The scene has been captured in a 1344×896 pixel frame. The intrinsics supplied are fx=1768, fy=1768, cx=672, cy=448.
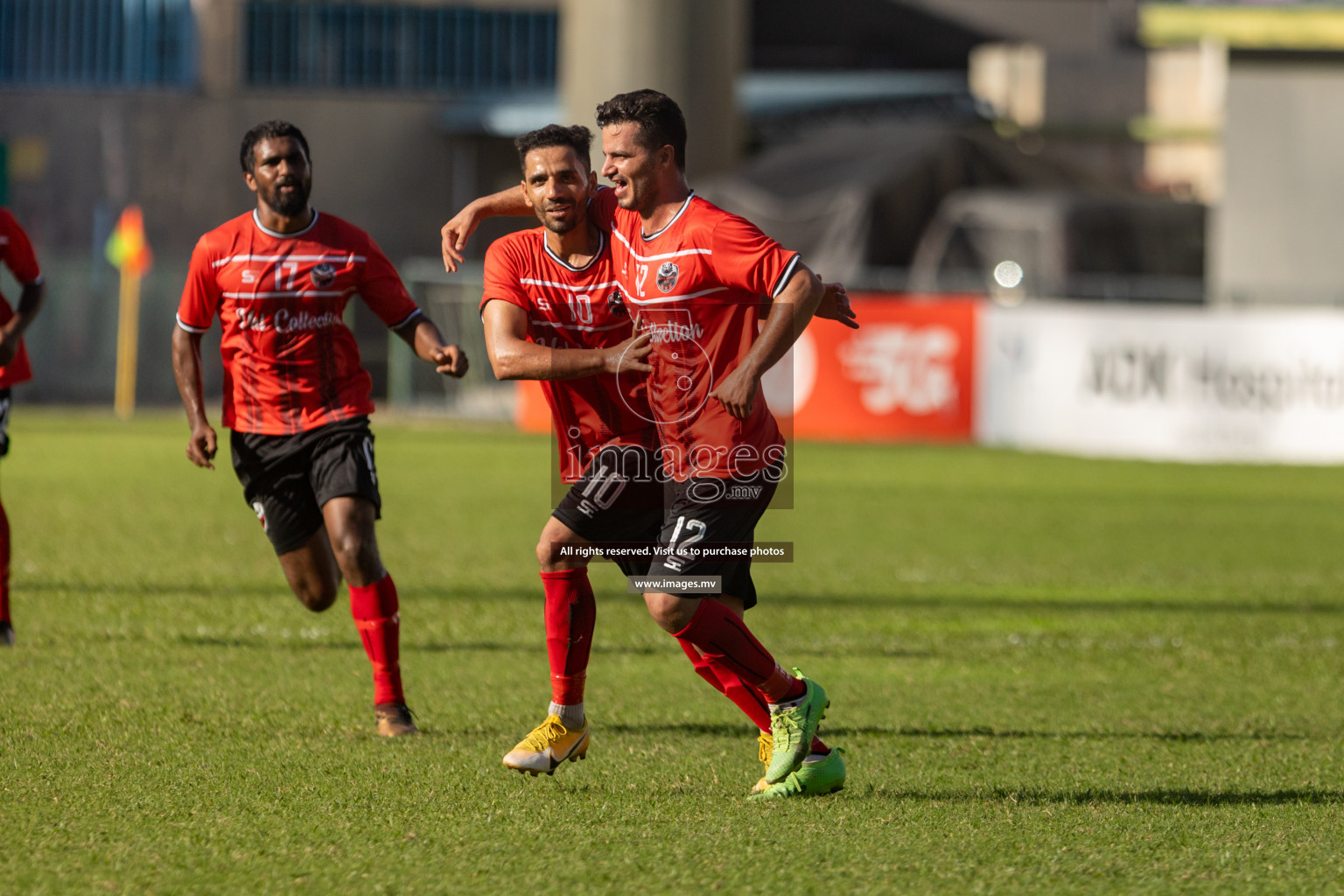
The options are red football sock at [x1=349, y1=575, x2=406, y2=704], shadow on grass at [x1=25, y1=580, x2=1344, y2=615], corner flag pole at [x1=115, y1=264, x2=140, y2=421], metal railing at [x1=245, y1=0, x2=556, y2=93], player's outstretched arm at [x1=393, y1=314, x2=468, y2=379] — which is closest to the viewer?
player's outstretched arm at [x1=393, y1=314, x2=468, y2=379]

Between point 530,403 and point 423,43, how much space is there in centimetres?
1441

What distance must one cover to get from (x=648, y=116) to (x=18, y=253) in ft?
13.0

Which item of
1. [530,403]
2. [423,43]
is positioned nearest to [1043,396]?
[530,403]

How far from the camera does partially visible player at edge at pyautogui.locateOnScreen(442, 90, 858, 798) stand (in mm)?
4926

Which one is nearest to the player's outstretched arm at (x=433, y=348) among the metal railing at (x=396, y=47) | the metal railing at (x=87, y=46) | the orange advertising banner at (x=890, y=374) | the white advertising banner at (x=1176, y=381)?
the orange advertising banner at (x=890, y=374)

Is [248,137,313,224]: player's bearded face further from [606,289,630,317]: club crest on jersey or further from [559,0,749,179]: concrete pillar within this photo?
[559,0,749,179]: concrete pillar

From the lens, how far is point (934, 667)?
780 centimetres

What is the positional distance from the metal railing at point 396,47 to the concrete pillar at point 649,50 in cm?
706

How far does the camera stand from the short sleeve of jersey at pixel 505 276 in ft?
16.9

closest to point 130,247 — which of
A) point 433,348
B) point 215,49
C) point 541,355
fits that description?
point 215,49

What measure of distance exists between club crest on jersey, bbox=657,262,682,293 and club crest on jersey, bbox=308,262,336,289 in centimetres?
177

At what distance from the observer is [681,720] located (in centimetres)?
647

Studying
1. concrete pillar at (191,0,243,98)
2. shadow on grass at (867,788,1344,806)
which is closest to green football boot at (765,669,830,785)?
shadow on grass at (867,788,1344,806)

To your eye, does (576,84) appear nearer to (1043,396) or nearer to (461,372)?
(1043,396)
